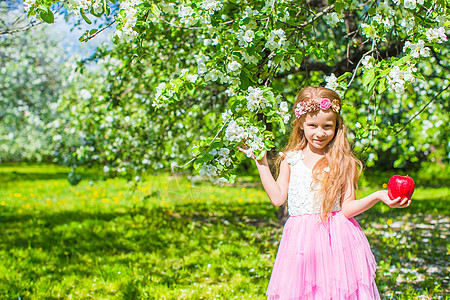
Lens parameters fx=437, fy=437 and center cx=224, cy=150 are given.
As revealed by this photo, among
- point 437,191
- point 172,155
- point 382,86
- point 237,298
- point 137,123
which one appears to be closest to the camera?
point 382,86

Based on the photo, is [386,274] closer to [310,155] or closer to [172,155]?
[310,155]

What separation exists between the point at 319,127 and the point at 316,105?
0.39 feet

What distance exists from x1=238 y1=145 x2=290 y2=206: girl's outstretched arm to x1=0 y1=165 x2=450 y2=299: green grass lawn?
0.51 metres

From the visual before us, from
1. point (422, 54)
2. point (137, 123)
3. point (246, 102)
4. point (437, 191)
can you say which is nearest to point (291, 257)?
point (246, 102)

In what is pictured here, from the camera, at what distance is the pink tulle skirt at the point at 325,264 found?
2143 mm

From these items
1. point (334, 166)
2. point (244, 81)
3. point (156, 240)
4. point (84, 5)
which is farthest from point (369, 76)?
point (156, 240)

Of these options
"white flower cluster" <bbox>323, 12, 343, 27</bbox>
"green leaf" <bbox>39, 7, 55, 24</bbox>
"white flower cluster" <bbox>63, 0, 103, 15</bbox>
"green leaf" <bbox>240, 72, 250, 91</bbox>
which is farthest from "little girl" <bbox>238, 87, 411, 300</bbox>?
"green leaf" <bbox>39, 7, 55, 24</bbox>

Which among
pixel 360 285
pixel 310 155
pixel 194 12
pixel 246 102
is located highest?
pixel 194 12

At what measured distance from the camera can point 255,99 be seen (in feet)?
6.84

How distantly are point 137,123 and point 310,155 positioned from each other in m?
2.91

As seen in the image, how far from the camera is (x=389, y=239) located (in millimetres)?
5027

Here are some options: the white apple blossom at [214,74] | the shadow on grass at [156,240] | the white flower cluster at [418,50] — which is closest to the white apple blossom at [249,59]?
the white apple blossom at [214,74]

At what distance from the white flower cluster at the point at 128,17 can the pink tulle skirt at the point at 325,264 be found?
1.31 meters

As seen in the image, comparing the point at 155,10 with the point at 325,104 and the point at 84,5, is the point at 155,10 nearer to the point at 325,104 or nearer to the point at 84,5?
the point at 84,5
